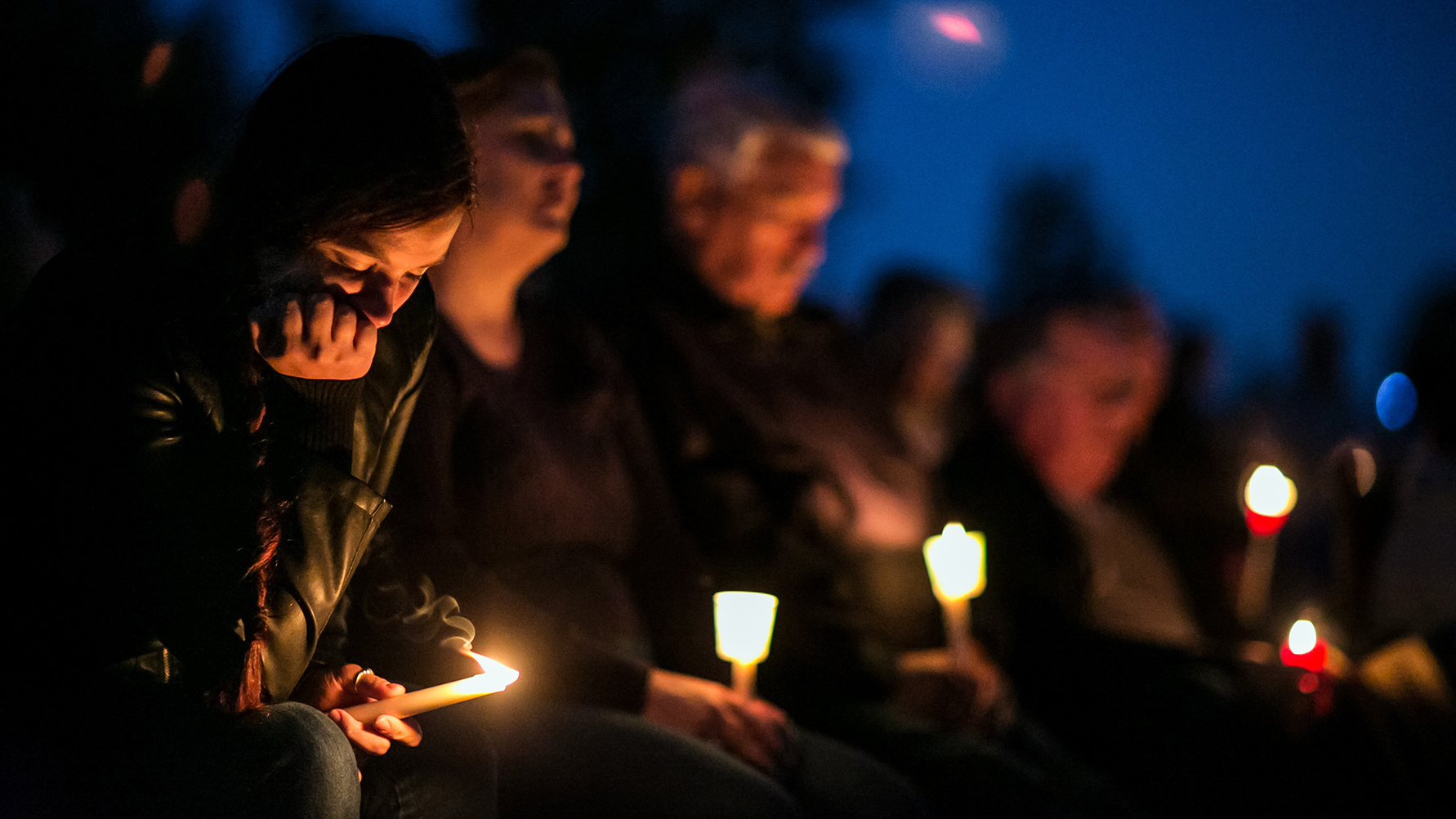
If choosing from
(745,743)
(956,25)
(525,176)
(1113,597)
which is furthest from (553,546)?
(956,25)

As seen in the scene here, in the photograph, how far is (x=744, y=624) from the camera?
228cm

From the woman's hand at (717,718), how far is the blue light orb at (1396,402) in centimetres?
279

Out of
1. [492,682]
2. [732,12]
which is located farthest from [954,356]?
[732,12]

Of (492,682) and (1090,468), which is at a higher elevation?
(1090,468)

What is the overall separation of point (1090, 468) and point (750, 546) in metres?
1.23

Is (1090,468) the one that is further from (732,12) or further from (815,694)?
(732,12)

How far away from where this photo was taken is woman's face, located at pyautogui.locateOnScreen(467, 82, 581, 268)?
7.78 feet

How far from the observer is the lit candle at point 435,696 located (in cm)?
150

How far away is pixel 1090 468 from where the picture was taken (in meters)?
3.71

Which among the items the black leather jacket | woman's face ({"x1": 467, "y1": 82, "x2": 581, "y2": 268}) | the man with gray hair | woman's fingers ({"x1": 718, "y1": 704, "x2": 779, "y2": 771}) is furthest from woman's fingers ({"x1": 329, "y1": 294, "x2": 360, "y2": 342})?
the man with gray hair

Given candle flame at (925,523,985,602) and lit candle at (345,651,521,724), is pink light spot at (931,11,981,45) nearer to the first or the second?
candle flame at (925,523,985,602)

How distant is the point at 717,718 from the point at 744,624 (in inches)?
7.5

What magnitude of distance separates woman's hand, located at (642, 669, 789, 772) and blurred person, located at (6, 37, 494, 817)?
0.74 metres

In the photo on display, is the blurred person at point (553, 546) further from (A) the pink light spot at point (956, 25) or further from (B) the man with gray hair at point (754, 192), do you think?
(A) the pink light spot at point (956, 25)
